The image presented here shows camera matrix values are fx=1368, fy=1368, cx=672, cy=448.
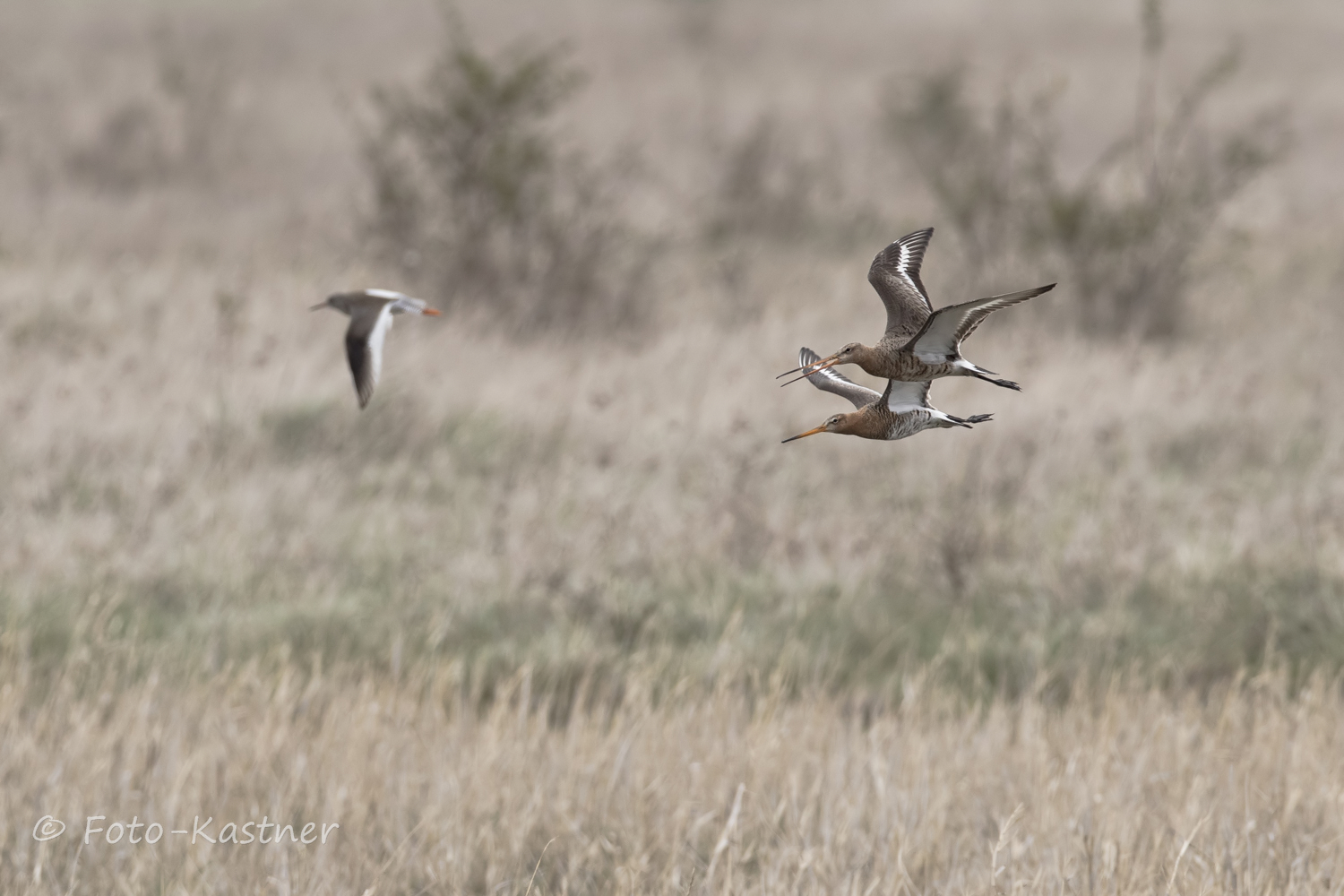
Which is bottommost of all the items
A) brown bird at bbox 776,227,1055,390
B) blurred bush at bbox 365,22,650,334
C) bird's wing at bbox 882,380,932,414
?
bird's wing at bbox 882,380,932,414

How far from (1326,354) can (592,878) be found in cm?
1259

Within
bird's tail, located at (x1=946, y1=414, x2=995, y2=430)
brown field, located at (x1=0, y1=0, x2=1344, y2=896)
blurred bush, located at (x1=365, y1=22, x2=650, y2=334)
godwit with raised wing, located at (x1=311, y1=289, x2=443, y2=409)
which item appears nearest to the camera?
bird's tail, located at (x1=946, y1=414, x2=995, y2=430)

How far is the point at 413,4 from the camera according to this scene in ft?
159

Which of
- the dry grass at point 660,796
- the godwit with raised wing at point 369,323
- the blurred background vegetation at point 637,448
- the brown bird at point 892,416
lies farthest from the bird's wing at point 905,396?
the dry grass at point 660,796

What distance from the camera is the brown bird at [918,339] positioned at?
990 millimetres

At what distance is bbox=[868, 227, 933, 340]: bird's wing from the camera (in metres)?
1.06

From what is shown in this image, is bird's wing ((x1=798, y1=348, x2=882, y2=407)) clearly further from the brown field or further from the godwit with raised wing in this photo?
the godwit with raised wing

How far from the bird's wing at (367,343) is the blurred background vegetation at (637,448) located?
16.5 inches

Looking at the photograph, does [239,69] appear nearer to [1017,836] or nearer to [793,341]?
[793,341]

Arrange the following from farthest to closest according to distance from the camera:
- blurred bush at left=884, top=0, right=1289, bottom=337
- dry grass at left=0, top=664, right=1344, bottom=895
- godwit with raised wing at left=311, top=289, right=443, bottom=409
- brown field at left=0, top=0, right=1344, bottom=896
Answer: blurred bush at left=884, top=0, right=1289, bottom=337 → brown field at left=0, top=0, right=1344, bottom=896 → dry grass at left=0, top=664, right=1344, bottom=895 → godwit with raised wing at left=311, top=289, right=443, bottom=409

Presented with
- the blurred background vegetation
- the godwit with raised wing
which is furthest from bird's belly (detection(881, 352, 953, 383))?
the blurred background vegetation

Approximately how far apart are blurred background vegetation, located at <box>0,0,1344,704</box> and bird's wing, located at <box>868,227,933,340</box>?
1.51 feet

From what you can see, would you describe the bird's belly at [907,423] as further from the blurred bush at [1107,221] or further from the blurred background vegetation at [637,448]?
the blurred bush at [1107,221]

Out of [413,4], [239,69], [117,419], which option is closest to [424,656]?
[117,419]
